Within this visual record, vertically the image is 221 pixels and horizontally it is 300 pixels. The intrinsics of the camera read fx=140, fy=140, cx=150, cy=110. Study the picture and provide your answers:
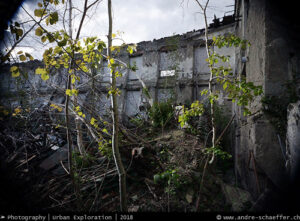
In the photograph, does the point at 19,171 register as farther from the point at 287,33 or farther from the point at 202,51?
the point at 202,51

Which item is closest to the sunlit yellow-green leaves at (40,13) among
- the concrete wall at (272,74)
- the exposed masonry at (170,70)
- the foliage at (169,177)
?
the foliage at (169,177)

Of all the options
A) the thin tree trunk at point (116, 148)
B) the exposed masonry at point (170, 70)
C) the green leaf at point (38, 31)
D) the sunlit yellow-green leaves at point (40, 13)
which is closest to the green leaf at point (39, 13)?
the sunlit yellow-green leaves at point (40, 13)

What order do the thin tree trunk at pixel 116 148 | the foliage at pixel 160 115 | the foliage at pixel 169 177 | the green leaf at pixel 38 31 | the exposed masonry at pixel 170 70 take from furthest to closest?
the exposed masonry at pixel 170 70 → the foliage at pixel 160 115 → the thin tree trunk at pixel 116 148 → the foliage at pixel 169 177 → the green leaf at pixel 38 31

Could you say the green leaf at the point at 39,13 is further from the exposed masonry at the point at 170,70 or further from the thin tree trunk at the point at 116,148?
the exposed masonry at the point at 170,70

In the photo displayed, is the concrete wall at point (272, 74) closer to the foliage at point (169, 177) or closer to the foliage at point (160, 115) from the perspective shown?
the foliage at point (169, 177)

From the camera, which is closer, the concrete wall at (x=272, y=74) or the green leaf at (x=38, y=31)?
the green leaf at (x=38, y=31)

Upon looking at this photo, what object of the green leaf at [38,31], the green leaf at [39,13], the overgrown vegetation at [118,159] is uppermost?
the green leaf at [39,13]

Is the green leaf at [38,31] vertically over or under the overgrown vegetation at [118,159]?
over

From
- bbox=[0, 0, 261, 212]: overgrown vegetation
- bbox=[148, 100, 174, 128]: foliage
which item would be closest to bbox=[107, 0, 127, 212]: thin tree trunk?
bbox=[0, 0, 261, 212]: overgrown vegetation

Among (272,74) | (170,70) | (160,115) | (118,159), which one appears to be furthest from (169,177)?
(170,70)

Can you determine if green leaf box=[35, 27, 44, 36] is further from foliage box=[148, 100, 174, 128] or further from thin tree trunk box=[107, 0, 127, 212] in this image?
foliage box=[148, 100, 174, 128]

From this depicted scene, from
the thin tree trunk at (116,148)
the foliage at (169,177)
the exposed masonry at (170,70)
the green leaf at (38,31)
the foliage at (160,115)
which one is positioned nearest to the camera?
the green leaf at (38,31)

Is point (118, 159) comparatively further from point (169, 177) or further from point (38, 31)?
point (38, 31)

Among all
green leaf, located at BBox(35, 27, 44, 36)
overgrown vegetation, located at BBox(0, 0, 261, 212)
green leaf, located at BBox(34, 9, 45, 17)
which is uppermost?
green leaf, located at BBox(34, 9, 45, 17)
